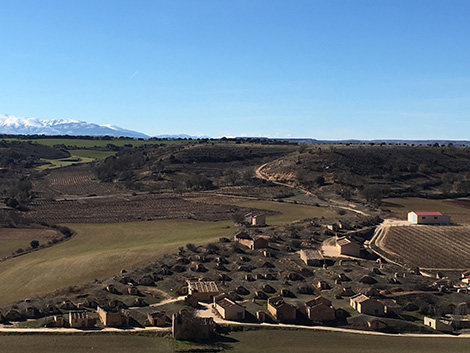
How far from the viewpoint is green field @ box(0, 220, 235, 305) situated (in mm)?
49688

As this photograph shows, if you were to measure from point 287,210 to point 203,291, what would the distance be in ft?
150

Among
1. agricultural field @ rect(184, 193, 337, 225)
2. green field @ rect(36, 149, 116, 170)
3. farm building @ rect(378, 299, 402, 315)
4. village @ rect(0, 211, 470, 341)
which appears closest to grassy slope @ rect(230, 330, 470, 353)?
village @ rect(0, 211, 470, 341)

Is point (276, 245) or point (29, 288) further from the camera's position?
point (276, 245)

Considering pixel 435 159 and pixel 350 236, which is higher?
pixel 435 159

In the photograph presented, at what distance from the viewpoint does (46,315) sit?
3728 centimetres

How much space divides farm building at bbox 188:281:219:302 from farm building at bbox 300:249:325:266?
12020 mm

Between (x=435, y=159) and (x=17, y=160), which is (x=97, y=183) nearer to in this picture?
(x=17, y=160)

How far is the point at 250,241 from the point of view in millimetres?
59844

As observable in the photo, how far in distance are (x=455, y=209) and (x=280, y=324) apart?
59.2m

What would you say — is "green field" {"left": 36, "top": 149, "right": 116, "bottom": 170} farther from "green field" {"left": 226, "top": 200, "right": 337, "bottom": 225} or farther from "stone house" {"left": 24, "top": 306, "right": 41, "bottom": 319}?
"stone house" {"left": 24, "top": 306, "right": 41, "bottom": 319}

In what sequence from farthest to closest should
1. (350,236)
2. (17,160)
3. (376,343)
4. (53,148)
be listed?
(53,148), (17,160), (350,236), (376,343)

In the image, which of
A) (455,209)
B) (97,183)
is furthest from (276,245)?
(97,183)

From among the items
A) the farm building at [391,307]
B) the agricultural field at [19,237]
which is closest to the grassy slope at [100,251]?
the agricultural field at [19,237]

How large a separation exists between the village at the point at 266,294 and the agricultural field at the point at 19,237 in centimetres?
1930
